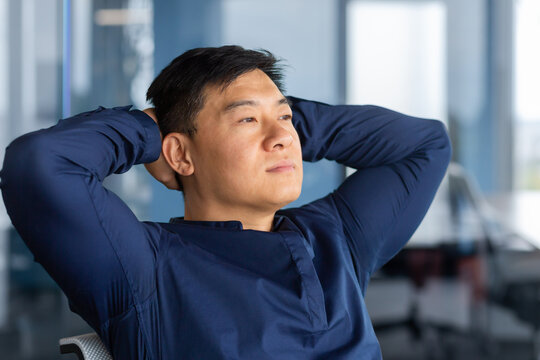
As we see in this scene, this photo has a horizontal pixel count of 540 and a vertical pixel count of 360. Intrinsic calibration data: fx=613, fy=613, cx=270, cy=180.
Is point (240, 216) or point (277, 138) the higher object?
point (277, 138)

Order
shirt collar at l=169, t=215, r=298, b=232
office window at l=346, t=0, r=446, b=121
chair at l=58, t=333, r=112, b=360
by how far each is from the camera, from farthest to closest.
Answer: office window at l=346, t=0, r=446, b=121, shirt collar at l=169, t=215, r=298, b=232, chair at l=58, t=333, r=112, b=360

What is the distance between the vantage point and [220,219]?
1.17m

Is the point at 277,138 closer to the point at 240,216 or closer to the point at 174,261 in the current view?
the point at 240,216

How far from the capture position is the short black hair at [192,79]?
1155 millimetres

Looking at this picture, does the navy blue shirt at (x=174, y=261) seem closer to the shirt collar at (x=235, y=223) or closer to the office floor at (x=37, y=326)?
the shirt collar at (x=235, y=223)

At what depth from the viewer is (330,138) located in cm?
136

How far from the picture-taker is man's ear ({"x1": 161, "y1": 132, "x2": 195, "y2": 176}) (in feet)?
3.84

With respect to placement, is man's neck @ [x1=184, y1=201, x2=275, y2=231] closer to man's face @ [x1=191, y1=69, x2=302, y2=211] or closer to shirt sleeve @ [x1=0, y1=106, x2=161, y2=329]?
man's face @ [x1=191, y1=69, x2=302, y2=211]

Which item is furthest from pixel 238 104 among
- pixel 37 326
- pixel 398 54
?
pixel 398 54

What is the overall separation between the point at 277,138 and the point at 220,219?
0.66ft

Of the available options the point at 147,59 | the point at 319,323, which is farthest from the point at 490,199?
the point at 319,323

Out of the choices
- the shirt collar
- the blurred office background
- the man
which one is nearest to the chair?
the man

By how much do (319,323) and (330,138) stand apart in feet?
1.53

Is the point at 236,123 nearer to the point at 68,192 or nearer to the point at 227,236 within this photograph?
the point at 227,236
